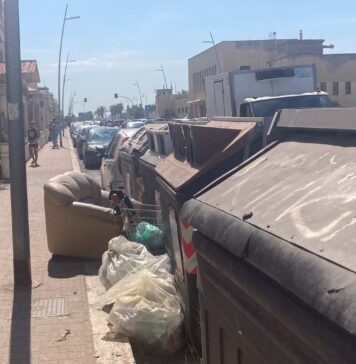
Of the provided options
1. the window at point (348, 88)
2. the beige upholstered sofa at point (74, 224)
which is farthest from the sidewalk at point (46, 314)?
the window at point (348, 88)

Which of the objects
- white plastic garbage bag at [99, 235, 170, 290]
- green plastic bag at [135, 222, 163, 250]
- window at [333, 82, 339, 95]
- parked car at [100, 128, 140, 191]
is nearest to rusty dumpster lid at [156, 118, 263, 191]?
white plastic garbage bag at [99, 235, 170, 290]

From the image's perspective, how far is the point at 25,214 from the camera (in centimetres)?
723

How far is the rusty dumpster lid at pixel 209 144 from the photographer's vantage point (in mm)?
4789

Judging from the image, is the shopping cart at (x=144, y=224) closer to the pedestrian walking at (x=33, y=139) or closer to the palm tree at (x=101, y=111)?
the pedestrian walking at (x=33, y=139)

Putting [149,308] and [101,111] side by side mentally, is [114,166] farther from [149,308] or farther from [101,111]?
[101,111]

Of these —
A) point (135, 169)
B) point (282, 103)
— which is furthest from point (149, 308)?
point (282, 103)

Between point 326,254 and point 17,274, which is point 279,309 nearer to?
point 326,254

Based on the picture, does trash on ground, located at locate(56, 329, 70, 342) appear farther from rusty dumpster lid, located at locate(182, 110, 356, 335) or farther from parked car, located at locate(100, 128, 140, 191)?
parked car, located at locate(100, 128, 140, 191)

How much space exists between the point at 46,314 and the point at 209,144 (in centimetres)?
245

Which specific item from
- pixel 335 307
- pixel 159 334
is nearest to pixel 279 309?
pixel 335 307

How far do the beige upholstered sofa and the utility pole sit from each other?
84 cm

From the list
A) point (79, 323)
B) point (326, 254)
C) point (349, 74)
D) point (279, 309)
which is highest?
point (349, 74)

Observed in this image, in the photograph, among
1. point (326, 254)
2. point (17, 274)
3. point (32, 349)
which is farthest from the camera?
point (17, 274)

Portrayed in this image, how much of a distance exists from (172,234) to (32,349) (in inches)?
60.6
